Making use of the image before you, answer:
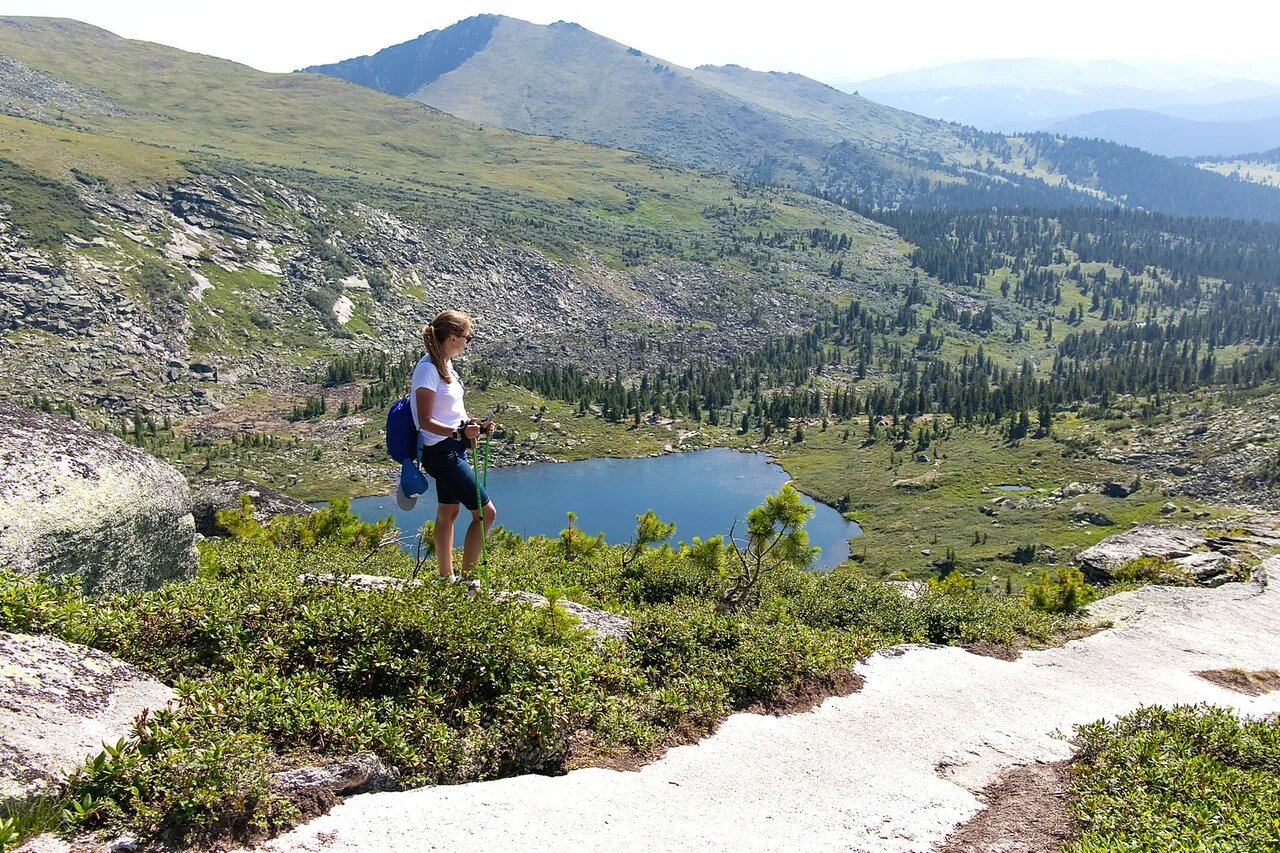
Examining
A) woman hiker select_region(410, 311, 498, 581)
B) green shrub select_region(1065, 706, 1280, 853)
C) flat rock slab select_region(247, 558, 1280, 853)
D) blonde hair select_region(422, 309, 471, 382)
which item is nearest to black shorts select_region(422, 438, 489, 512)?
woman hiker select_region(410, 311, 498, 581)

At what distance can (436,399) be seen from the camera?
11742mm

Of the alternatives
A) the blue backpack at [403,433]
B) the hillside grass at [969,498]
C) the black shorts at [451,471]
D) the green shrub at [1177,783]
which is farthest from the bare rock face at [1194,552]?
the hillside grass at [969,498]

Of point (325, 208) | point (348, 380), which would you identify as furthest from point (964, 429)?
point (325, 208)

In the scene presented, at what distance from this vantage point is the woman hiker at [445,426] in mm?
11672

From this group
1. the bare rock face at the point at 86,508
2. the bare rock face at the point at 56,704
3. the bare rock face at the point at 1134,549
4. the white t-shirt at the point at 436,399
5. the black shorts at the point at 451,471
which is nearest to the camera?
the bare rock face at the point at 56,704

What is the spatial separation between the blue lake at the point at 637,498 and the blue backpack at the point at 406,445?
93131 millimetres

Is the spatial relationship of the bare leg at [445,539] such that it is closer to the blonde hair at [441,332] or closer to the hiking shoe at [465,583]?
the hiking shoe at [465,583]

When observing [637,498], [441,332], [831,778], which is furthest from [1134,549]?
[637,498]

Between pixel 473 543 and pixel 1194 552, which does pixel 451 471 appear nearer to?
pixel 473 543

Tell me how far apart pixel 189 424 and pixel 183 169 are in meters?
80.5

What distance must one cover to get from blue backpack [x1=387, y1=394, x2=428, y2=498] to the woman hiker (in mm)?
136

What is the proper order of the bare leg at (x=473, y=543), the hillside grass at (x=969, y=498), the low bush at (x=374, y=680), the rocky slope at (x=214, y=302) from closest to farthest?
the low bush at (x=374, y=680), the bare leg at (x=473, y=543), the hillside grass at (x=969, y=498), the rocky slope at (x=214, y=302)

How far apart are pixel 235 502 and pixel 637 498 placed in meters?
94.4

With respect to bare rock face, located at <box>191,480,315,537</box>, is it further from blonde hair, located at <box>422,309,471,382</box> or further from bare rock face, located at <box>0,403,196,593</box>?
blonde hair, located at <box>422,309,471,382</box>
